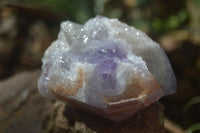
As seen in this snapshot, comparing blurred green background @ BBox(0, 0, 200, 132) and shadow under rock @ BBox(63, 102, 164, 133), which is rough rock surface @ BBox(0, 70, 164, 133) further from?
blurred green background @ BBox(0, 0, 200, 132)

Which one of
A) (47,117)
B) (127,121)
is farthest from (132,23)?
(127,121)

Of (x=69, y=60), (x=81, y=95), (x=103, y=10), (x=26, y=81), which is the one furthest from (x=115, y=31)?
(x=103, y=10)

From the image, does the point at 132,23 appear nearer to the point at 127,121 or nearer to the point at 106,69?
the point at 127,121

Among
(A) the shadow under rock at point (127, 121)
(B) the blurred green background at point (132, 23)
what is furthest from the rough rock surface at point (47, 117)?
(B) the blurred green background at point (132, 23)

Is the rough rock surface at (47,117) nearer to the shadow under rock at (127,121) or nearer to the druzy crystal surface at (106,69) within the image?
the shadow under rock at (127,121)

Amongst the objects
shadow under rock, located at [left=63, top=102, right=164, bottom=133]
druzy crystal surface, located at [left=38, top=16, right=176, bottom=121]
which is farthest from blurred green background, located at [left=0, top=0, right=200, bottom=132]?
druzy crystal surface, located at [left=38, top=16, right=176, bottom=121]

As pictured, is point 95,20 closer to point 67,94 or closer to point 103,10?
point 67,94
